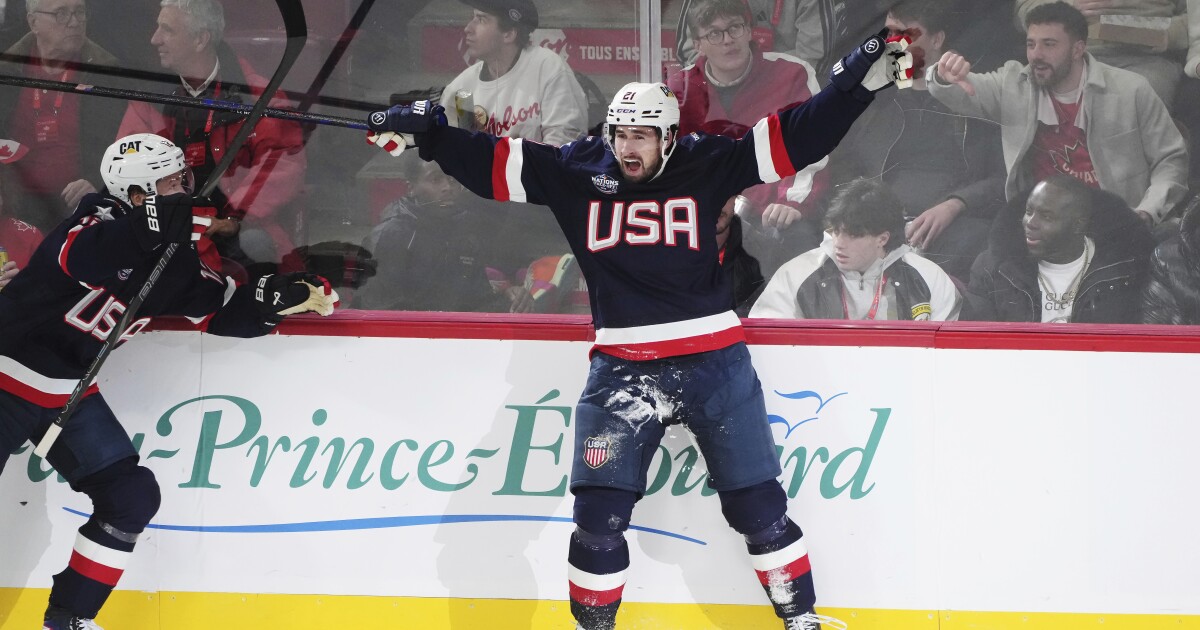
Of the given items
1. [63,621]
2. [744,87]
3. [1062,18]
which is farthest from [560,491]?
[1062,18]

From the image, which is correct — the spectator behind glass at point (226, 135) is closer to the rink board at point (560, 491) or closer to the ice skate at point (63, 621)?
the rink board at point (560, 491)

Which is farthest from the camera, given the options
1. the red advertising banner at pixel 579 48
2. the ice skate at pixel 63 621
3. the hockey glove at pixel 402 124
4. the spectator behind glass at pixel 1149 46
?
the red advertising banner at pixel 579 48

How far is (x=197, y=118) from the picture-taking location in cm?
314

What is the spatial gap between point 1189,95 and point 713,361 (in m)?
1.44

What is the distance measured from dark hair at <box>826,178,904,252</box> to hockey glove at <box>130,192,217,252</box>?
1612mm

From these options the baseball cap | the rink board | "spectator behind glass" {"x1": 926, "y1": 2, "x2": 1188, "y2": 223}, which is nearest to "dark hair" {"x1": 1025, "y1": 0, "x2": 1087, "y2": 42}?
"spectator behind glass" {"x1": 926, "y1": 2, "x2": 1188, "y2": 223}

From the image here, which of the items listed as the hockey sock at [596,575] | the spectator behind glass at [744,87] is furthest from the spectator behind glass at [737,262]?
the hockey sock at [596,575]

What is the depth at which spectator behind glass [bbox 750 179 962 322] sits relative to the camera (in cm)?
296

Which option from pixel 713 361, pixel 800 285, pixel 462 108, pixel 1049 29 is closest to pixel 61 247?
pixel 462 108

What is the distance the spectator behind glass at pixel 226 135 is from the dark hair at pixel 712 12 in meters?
1.13

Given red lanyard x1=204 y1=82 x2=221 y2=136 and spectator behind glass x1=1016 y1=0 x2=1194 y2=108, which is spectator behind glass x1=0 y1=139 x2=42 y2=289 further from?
spectator behind glass x1=1016 y1=0 x2=1194 y2=108

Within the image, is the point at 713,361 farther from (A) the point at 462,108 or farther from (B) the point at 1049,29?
(B) the point at 1049,29

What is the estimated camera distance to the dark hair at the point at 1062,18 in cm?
291

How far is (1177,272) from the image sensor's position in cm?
289
